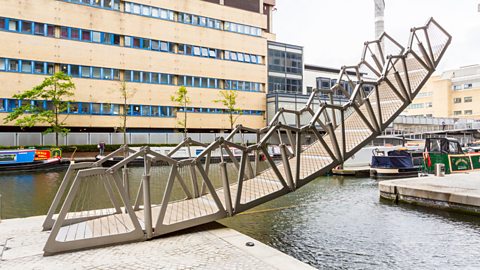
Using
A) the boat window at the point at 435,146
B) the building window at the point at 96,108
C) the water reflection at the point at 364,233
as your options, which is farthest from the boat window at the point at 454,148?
the building window at the point at 96,108

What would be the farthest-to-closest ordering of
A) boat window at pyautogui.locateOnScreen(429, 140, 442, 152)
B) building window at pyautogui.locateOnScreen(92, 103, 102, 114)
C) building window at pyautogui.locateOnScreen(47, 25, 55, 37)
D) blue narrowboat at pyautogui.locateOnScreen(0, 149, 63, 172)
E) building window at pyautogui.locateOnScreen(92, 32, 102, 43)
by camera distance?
1. building window at pyautogui.locateOnScreen(92, 103, 102, 114)
2. building window at pyautogui.locateOnScreen(92, 32, 102, 43)
3. building window at pyautogui.locateOnScreen(47, 25, 55, 37)
4. blue narrowboat at pyautogui.locateOnScreen(0, 149, 63, 172)
5. boat window at pyautogui.locateOnScreen(429, 140, 442, 152)

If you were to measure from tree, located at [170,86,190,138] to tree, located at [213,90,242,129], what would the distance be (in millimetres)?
4332

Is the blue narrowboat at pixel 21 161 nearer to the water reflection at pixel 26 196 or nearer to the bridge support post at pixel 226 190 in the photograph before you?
the water reflection at pixel 26 196

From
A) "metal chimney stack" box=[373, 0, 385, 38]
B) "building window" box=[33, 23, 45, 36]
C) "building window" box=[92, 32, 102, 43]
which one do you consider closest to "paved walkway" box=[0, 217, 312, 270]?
"building window" box=[33, 23, 45, 36]

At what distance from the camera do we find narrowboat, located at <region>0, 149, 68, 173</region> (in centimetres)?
2739

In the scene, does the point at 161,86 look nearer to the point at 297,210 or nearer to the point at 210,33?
the point at 210,33

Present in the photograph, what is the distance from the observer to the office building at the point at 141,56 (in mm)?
38406

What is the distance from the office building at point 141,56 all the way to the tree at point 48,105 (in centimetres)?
108

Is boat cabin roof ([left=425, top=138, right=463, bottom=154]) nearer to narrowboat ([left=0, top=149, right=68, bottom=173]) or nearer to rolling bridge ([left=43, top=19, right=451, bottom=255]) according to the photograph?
rolling bridge ([left=43, top=19, right=451, bottom=255])

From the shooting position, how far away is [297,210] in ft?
43.3

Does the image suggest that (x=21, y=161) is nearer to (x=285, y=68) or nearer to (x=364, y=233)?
(x=364, y=233)

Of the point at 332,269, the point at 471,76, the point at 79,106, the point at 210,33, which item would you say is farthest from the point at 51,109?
the point at 471,76

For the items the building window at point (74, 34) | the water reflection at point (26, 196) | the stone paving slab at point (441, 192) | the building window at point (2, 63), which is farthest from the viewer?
the building window at point (74, 34)

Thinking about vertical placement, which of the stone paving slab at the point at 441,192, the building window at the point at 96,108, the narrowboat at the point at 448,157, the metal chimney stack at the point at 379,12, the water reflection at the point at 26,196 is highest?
the metal chimney stack at the point at 379,12
